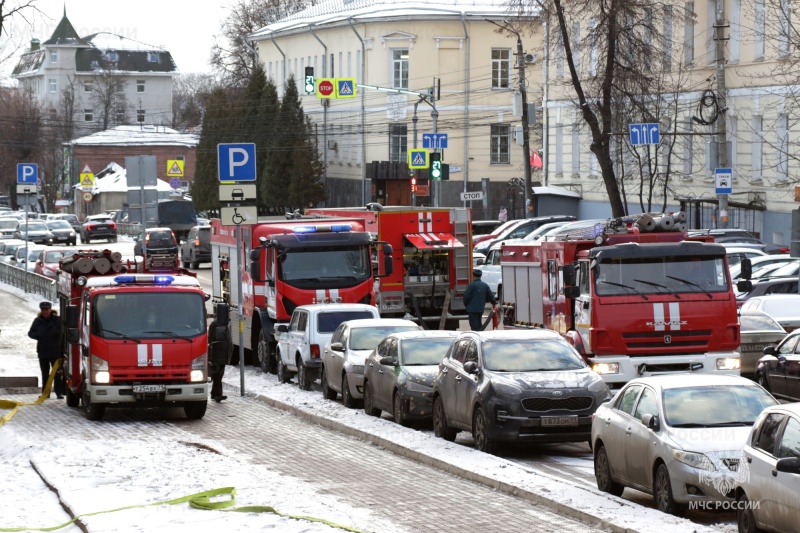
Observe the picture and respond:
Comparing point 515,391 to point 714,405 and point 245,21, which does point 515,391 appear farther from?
point 245,21

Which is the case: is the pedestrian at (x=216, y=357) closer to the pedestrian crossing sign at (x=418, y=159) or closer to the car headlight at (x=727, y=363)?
the car headlight at (x=727, y=363)

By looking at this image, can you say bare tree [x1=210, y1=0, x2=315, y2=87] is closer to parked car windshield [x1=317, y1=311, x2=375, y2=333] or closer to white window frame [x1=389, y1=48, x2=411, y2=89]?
white window frame [x1=389, y1=48, x2=411, y2=89]

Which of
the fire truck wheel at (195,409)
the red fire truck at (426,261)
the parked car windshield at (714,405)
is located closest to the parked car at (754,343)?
the fire truck wheel at (195,409)

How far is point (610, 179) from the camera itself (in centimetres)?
4659

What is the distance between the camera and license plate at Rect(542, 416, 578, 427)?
17828mm

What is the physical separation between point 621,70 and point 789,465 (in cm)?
3692

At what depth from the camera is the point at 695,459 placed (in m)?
13.6

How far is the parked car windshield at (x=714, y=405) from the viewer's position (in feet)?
46.8

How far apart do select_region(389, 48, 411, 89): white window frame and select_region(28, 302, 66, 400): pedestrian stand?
60066mm

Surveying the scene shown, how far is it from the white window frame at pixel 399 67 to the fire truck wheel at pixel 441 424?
66.2 metres

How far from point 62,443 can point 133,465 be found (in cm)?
273

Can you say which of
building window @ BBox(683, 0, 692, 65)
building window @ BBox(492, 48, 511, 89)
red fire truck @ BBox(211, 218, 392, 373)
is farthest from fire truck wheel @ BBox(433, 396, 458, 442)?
building window @ BBox(492, 48, 511, 89)

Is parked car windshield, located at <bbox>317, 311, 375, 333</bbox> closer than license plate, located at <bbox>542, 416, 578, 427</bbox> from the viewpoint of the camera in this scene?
No

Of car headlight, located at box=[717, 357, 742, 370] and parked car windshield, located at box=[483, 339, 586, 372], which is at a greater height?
parked car windshield, located at box=[483, 339, 586, 372]
